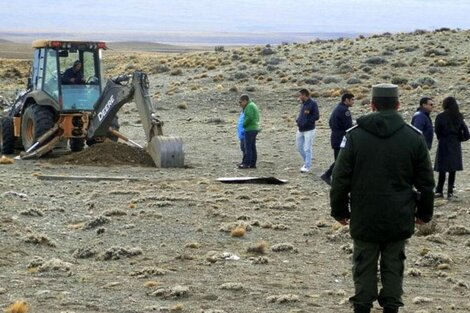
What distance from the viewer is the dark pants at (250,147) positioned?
21.9 meters

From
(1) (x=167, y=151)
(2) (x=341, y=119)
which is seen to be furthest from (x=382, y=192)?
(1) (x=167, y=151)

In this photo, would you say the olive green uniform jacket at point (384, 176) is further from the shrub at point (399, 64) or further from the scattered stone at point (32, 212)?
the shrub at point (399, 64)

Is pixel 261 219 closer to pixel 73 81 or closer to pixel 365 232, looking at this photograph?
pixel 365 232

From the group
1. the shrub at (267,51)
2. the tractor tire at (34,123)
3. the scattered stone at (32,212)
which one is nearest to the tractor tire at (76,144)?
the tractor tire at (34,123)

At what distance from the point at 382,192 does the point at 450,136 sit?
8923 millimetres

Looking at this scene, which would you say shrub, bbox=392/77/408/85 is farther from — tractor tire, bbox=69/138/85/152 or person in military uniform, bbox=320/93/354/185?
person in military uniform, bbox=320/93/354/185

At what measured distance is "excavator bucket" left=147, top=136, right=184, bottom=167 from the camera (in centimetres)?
2158

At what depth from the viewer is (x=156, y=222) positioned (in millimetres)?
14148

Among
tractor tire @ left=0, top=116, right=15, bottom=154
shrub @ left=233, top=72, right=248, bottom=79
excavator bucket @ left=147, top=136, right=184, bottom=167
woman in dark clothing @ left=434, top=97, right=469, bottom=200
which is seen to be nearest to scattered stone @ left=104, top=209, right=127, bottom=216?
woman in dark clothing @ left=434, top=97, right=469, bottom=200

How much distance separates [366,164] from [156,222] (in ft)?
21.8

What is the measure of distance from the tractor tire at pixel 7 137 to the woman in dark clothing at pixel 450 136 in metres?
12.2

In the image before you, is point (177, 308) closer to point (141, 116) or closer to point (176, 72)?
point (141, 116)

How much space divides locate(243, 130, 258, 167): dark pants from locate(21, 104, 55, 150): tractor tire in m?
4.58

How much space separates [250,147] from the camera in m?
21.9
